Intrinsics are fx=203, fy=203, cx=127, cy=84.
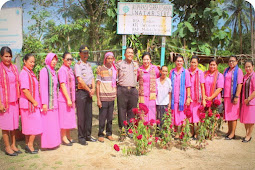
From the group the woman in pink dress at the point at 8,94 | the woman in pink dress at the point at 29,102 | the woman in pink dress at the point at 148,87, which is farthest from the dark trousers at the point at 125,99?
the woman in pink dress at the point at 8,94

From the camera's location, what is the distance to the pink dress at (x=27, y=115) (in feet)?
10.1

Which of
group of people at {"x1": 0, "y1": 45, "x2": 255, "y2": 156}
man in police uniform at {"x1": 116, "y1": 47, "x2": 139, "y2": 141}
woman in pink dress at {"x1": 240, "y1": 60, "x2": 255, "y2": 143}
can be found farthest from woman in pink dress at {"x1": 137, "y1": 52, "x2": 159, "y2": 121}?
woman in pink dress at {"x1": 240, "y1": 60, "x2": 255, "y2": 143}

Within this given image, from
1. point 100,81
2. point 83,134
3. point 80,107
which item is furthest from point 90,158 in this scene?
point 100,81

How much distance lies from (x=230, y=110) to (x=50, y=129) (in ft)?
11.2

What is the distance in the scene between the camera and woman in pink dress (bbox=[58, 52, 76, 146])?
11.3 ft

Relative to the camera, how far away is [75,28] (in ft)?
34.3

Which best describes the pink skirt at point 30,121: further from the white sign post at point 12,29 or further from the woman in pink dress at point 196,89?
the woman in pink dress at point 196,89

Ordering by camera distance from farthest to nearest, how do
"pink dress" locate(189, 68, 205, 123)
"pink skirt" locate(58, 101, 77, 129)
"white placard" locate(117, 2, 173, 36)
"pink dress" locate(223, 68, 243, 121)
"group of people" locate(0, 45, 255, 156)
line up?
1. "white placard" locate(117, 2, 173, 36)
2. "pink dress" locate(223, 68, 243, 121)
3. "pink dress" locate(189, 68, 205, 123)
4. "pink skirt" locate(58, 101, 77, 129)
5. "group of people" locate(0, 45, 255, 156)

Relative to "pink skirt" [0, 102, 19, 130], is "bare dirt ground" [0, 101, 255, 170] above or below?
below

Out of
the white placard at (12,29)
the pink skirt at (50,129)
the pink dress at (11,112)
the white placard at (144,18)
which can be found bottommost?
the pink skirt at (50,129)

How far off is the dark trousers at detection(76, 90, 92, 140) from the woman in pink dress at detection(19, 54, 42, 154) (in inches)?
26.0

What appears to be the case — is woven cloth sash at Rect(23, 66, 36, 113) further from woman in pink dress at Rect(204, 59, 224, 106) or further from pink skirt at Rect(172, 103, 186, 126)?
woman in pink dress at Rect(204, 59, 224, 106)

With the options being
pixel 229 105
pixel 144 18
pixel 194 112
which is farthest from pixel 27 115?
pixel 229 105

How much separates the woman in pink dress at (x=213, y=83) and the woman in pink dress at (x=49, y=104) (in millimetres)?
2824
